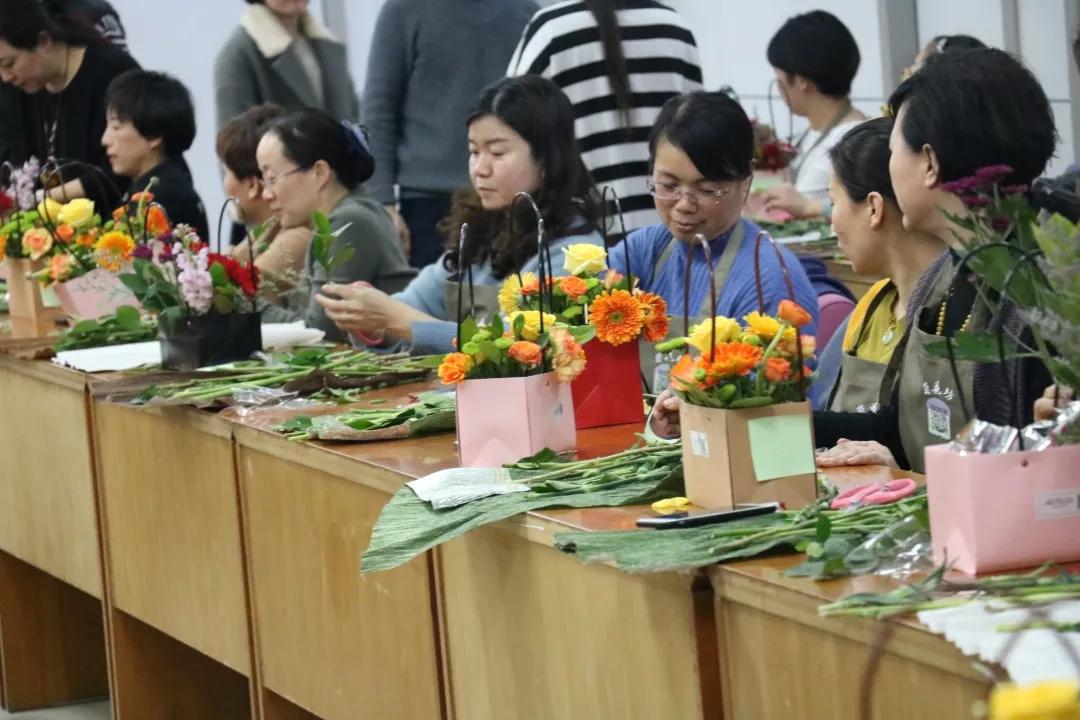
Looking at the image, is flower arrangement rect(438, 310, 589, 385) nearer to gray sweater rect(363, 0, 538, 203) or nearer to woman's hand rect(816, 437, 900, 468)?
woman's hand rect(816, 437, 900, 468)

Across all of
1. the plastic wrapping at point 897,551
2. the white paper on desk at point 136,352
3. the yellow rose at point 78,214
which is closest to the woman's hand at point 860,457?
the plastic wrapping at point 897,551

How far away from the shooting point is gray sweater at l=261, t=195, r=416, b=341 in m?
4.17

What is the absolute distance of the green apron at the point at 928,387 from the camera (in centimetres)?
232

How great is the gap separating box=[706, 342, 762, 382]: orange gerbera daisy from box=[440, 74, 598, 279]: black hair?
1466 mm

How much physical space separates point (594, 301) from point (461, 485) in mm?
465

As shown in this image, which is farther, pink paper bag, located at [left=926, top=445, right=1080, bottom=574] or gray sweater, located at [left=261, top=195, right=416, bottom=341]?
gray sweater, located at [left=261, top=195, right=416, bottom=341]

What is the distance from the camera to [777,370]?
79.2 inches

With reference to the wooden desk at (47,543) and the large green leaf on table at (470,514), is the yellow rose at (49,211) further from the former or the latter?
the large green leaf on table at (470,514)

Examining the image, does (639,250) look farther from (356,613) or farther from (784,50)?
(784,50)

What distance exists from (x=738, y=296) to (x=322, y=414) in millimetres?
726

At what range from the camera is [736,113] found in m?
3.17

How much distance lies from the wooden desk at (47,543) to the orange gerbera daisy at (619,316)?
53.6 inches

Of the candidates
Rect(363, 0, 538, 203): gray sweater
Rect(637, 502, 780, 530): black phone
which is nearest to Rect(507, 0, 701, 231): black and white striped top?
Rect(363, 0, 538, 203): gray sweater

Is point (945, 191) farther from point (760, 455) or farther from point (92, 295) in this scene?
point (92, 295)
